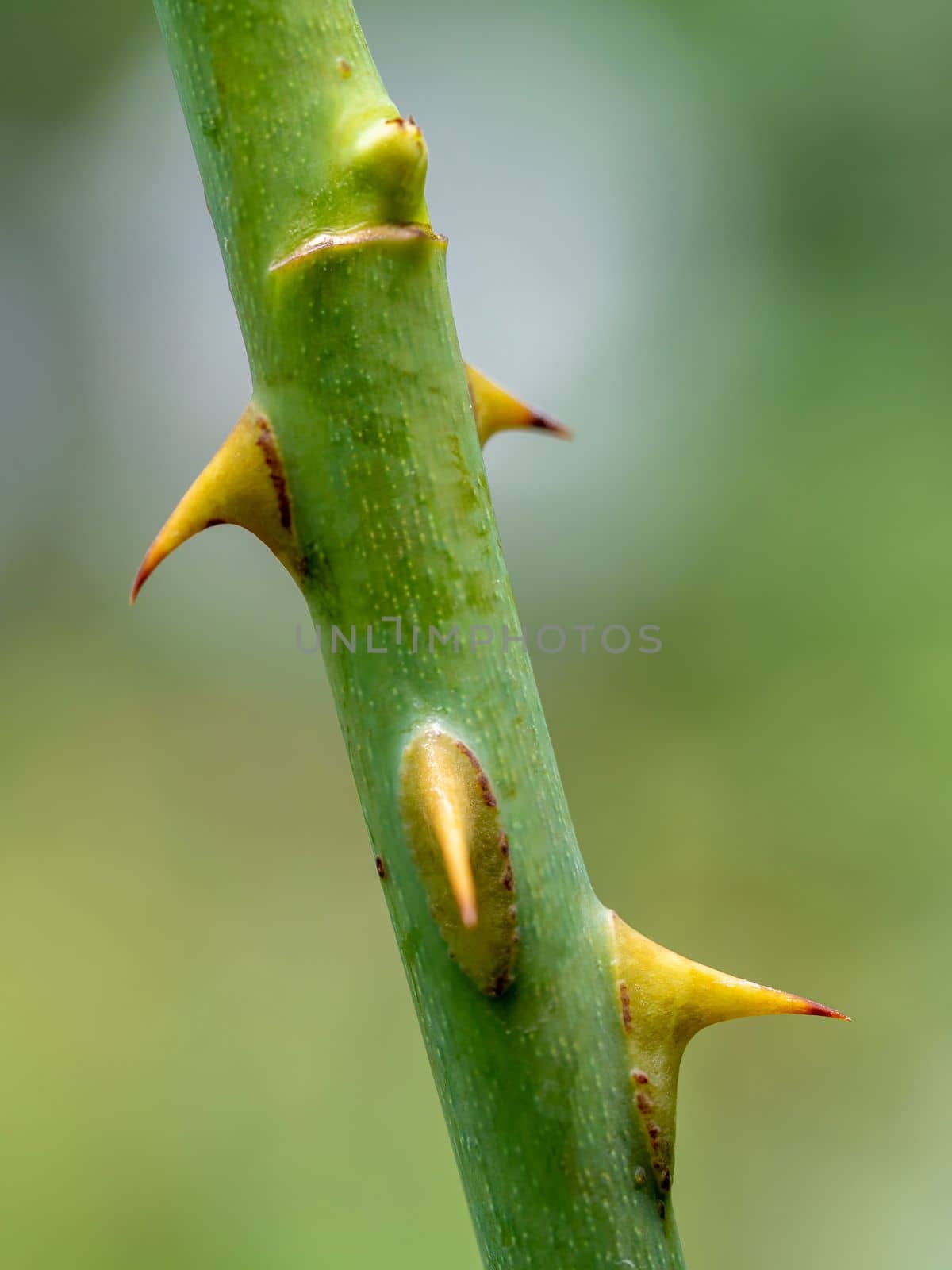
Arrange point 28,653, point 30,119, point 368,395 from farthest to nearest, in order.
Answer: point 30,119, point 28,653, point 368,395

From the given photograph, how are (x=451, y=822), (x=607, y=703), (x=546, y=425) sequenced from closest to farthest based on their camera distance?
(x=451, y=822) → (x=546, y=425) → (x=607, y=703)

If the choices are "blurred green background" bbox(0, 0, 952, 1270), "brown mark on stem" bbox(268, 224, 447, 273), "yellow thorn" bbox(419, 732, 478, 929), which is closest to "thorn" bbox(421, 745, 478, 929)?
"yellow thorn" bbox(419, 732, 478, 929)

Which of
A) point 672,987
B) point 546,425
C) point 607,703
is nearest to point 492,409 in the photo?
point 546,425

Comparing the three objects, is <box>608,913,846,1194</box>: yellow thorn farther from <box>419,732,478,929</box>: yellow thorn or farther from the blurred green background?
the blurred green background

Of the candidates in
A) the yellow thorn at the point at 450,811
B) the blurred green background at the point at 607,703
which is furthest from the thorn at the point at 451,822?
the blurred green background at the point at 607,703

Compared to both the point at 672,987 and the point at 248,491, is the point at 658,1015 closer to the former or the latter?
the point at 672,987

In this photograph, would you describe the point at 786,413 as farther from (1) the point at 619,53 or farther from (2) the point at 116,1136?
(2) the point at 116,1136

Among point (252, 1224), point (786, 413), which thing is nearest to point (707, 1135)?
point (252, 1224)
